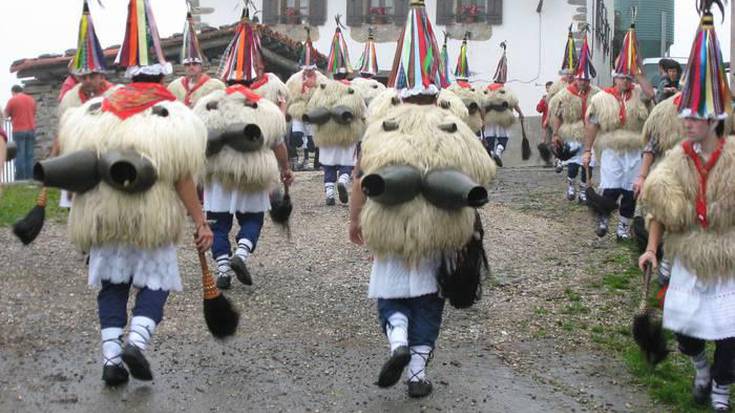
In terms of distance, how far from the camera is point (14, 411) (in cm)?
529

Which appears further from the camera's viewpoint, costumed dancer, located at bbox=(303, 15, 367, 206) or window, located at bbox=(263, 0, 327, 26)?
window, located at bbox=(263, 0, 327, 26)

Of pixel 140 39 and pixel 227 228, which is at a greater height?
pixel 140 39

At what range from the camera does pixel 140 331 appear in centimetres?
546

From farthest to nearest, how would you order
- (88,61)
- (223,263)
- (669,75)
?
(669,75) < (223,263) < (88,61)

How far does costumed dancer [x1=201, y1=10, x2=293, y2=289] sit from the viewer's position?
26.1ft

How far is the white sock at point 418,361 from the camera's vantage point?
222 inches

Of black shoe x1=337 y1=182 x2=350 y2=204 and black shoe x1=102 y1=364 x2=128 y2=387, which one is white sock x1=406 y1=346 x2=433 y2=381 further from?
black shoe x1=337 y1=182 x2=350 y2=204

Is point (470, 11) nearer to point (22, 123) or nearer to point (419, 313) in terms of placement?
point (22, 123)

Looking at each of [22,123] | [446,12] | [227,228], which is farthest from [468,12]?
[227,228]

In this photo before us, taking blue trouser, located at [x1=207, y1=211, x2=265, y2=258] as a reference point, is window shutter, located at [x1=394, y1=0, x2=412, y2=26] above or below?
above

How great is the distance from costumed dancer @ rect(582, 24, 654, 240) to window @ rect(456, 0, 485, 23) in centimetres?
1638

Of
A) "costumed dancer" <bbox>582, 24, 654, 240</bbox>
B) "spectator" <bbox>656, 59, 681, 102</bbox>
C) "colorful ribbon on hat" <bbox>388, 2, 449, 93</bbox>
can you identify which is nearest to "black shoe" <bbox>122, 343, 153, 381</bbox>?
"colorful ribbon on hat" <bbox>388, 2, 449, 93</bbox>

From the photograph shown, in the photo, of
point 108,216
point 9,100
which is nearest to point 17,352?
point 108,216

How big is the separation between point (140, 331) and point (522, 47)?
21.9 m
